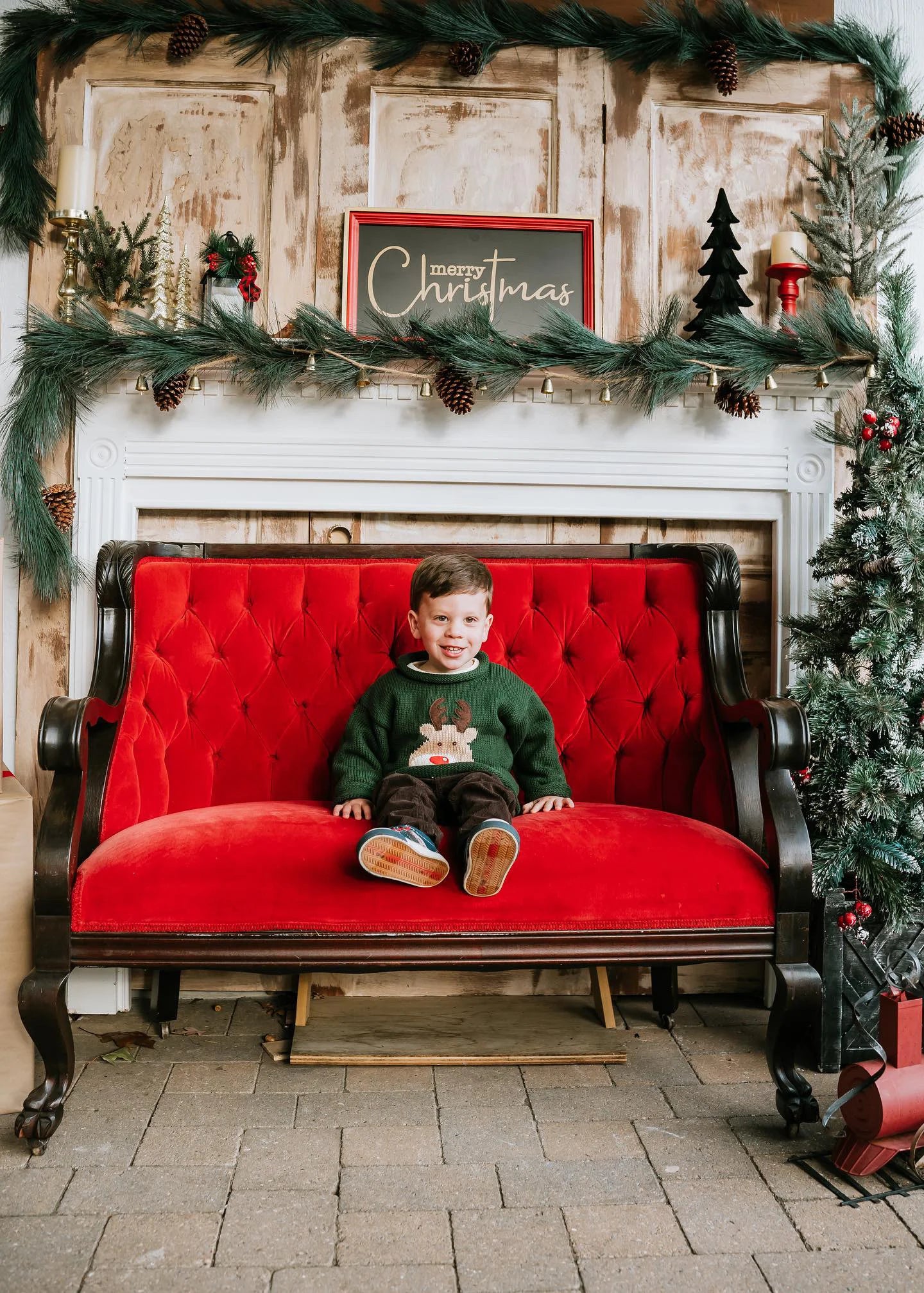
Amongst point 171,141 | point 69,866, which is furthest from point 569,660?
point 171,141

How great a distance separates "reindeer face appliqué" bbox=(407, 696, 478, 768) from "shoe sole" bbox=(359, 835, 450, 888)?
1.31 feet

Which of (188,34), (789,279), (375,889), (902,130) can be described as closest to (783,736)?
(375,889)

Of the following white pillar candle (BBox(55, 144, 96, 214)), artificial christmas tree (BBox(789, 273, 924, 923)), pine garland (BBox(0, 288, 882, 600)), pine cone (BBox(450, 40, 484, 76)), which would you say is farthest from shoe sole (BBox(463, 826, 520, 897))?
pine cone (BBox(450, 40, 484, 76))

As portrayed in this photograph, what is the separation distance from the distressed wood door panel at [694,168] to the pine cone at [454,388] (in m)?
0.50

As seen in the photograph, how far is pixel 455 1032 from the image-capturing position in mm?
2436

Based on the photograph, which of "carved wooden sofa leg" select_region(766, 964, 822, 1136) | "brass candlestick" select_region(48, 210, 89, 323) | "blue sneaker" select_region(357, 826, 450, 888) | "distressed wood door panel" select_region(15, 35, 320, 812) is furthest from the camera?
"distressed wood door panel" select_region(15, 35, 320, 812)

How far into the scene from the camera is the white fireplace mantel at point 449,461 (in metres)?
2.71

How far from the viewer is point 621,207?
9.25 ft

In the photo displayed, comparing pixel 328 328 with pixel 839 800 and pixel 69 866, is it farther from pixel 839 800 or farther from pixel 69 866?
pixel 839 800

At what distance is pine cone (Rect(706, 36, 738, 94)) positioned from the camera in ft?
8.99

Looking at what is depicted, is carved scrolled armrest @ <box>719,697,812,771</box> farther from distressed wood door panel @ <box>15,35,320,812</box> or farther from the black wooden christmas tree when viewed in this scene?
distressed wood door panel @ <box>15,35,320,812</box>

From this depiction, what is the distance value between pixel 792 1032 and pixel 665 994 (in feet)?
2.07

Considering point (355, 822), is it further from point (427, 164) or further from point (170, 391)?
point (427, 164)

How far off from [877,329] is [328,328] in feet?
4.96
